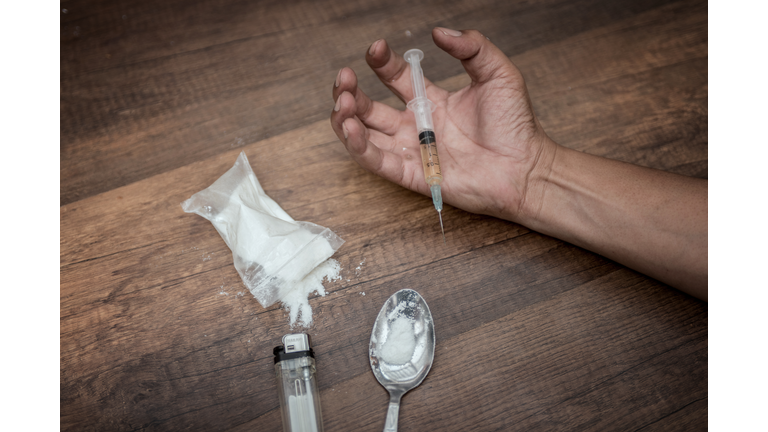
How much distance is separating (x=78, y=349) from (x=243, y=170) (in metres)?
0.62

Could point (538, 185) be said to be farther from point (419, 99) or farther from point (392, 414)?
point (392, 414)

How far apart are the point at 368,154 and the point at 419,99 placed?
0.82 feet

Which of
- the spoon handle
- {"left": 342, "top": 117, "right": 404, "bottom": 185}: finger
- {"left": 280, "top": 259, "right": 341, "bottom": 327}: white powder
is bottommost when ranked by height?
the spoon handle

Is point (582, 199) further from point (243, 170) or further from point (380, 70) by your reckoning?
point (243, 170)

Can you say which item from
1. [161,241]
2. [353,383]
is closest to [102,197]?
[161,241]

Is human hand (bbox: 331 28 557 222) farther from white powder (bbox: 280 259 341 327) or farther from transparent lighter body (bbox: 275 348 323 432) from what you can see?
transparent lighter body (bbox: 275 348 323 432)

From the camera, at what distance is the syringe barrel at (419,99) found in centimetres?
131

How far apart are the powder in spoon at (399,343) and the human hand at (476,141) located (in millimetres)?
388

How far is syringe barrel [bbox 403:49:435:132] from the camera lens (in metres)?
A: 1.31

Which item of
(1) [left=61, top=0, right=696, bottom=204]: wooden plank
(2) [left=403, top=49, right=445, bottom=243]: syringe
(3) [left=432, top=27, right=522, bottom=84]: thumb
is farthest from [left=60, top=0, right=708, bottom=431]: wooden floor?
(3) [left=432, top=27, right=522, bottom=84]: thumb

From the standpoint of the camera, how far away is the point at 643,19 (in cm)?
167

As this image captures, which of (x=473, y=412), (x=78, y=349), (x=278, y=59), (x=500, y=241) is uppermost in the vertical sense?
(x=278, y=59)

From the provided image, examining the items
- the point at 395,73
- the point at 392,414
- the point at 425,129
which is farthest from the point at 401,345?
the point at 395,73

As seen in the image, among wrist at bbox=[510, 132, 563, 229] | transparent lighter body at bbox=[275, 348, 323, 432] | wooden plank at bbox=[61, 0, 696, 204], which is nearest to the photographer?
transparent lighter body at bbox=[275, 348, 323, 432]
